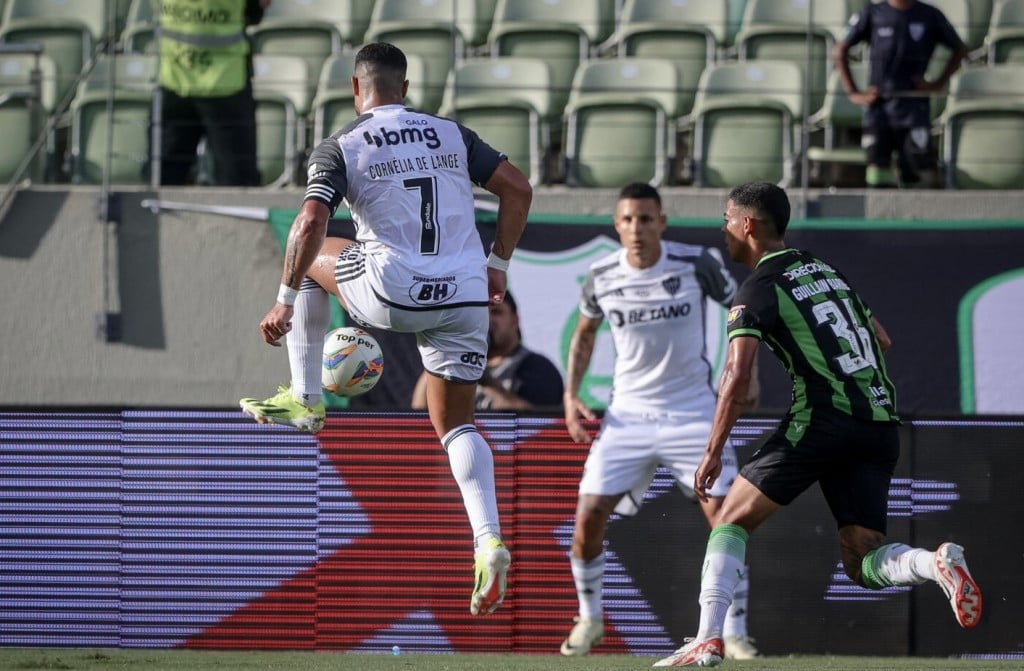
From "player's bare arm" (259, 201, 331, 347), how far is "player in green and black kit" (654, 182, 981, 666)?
1.80 metres

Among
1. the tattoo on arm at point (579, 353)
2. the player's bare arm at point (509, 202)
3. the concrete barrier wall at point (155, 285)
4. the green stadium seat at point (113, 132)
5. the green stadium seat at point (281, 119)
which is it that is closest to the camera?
the player's bare arm at point (509, 202)

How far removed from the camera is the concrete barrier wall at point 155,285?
428 inches

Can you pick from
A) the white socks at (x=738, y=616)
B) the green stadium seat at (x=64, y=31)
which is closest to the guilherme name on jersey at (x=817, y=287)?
the white socks at (x=738, y=616)

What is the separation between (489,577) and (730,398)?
4.30 feet

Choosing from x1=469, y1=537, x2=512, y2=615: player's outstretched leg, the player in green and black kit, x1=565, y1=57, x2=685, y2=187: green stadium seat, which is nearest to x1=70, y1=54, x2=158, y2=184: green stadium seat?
x1=565, y1=57, x2=685, y2=187: green stadium seat

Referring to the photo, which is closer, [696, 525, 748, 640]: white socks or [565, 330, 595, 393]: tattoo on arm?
[696, 525, 748, 640]: white socks

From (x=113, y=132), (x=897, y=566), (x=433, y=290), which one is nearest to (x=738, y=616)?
(x=897, y=566)

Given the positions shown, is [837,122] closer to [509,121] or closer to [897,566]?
[509,121]

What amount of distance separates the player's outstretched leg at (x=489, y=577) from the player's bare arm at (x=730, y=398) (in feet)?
3.09

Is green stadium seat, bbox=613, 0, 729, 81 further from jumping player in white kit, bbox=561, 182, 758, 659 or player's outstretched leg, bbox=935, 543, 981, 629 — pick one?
player's outstretched leg, bbox=935, 543, 981, 629

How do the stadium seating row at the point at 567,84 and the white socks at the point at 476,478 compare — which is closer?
the white socks at the point at 476,478

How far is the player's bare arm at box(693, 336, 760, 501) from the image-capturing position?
246 inches

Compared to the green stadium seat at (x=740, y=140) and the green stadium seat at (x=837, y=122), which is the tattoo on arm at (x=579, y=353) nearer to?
the green stadium seat at (x=740, y=140)

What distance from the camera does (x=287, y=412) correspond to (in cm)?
671
